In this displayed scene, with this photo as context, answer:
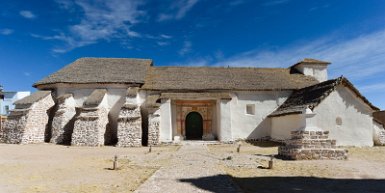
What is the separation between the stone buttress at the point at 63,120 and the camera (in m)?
20.4

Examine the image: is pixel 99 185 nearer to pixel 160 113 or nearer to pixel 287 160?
pixel 287 160

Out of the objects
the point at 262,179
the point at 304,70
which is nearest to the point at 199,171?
the point at 262,179

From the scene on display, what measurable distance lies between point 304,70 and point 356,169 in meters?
17.2

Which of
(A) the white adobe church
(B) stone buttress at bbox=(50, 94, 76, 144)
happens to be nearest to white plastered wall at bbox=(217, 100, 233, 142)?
(A) the white adobe church

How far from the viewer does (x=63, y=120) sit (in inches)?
813

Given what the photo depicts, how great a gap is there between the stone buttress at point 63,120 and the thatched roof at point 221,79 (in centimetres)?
516

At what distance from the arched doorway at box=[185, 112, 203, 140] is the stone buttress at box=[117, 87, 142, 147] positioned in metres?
4.35

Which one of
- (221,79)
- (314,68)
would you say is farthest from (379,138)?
(221,79)

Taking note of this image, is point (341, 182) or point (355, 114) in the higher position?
point (355, 114)

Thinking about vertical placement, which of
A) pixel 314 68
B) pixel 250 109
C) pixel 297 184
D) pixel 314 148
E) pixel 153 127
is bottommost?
pixel 297 184

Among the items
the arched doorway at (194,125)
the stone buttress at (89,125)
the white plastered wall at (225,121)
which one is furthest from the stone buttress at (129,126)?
the white plastered wall at (225,121)

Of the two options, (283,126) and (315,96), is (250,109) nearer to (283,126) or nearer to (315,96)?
(283,126)

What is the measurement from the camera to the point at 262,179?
28.9 feet

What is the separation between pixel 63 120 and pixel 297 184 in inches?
659
